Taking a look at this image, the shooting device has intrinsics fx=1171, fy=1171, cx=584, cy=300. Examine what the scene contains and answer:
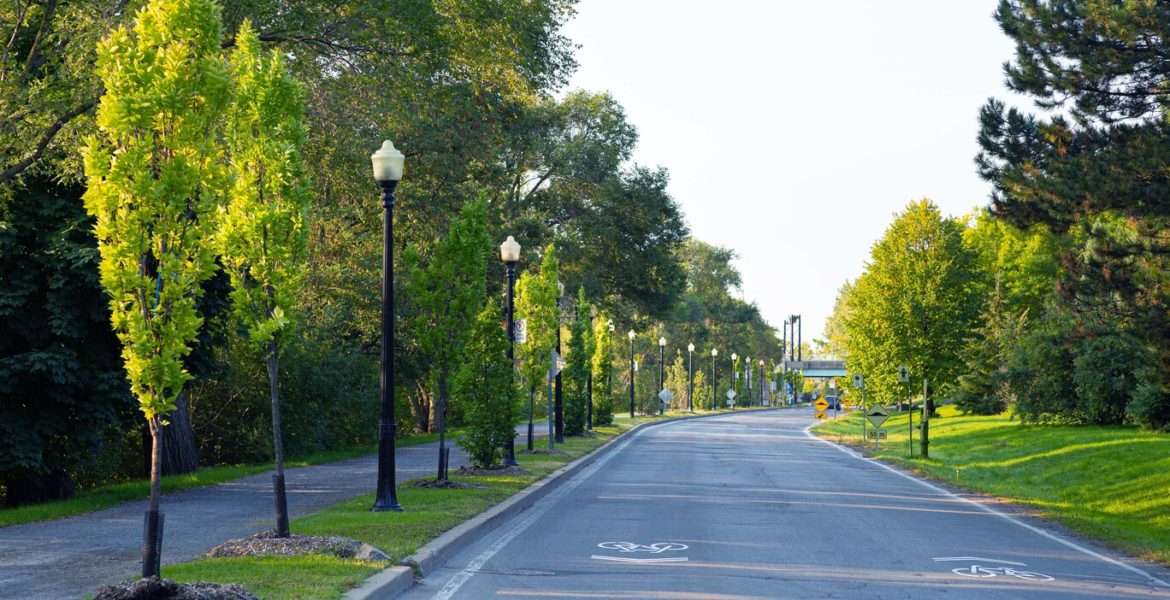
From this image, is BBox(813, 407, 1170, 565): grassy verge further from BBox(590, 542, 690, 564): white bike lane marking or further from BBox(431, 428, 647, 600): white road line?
BBox(431, 428, 647, 600): white road line

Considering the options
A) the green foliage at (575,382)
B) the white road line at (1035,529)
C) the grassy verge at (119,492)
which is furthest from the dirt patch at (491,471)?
the green foliage at (575,382)

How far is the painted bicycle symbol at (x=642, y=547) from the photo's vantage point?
42.2 ft

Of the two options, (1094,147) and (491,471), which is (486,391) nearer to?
(491,471)

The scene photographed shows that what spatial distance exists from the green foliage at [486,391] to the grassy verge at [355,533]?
2.96ft

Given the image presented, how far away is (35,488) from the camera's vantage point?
56.2ft

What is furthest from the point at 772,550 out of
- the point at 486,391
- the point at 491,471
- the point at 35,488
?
the point at 35,488

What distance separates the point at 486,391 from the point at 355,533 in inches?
369

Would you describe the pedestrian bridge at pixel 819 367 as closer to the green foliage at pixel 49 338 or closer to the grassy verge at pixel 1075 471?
the grassy verge at pixel 1075 471

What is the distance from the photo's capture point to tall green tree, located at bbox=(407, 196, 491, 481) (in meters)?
19.9

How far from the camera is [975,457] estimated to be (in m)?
35.1

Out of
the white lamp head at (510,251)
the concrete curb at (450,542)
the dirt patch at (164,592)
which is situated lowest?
the concrete curb at (450,542)

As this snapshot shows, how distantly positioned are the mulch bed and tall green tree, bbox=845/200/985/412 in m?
43.1

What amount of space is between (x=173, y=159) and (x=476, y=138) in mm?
27247

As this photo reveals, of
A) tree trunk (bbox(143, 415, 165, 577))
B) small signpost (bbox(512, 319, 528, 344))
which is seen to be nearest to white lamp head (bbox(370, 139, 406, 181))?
tree trunk (bbox(143, 415, 165, 577))
